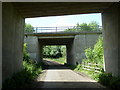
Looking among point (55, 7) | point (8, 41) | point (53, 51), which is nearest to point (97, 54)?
point (55, 7)

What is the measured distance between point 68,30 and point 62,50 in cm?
4463

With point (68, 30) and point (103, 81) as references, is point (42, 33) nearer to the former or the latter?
point (68, 30)

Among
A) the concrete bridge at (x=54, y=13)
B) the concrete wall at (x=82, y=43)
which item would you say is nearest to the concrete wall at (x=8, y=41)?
the concrete bridge at (x=54, y=13)

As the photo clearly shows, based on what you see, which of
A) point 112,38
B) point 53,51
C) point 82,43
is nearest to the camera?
point 112,38

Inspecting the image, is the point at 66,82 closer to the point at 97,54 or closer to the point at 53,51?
the point at 97,54

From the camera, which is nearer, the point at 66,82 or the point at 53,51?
the point at 66,82

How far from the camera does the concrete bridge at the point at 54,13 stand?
10.2 metres

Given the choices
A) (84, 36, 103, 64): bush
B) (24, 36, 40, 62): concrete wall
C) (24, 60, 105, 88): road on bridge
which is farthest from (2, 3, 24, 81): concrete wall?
(24, 36, 40, 62): concrete wall

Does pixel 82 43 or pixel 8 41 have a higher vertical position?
pixel 82 43

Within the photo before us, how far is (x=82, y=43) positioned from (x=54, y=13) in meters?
14.0

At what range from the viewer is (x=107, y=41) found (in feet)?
43.5

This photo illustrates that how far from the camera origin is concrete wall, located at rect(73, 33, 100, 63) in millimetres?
27516

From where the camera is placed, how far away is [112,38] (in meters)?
12.1

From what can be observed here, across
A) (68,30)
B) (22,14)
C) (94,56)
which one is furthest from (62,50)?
(22,14)
